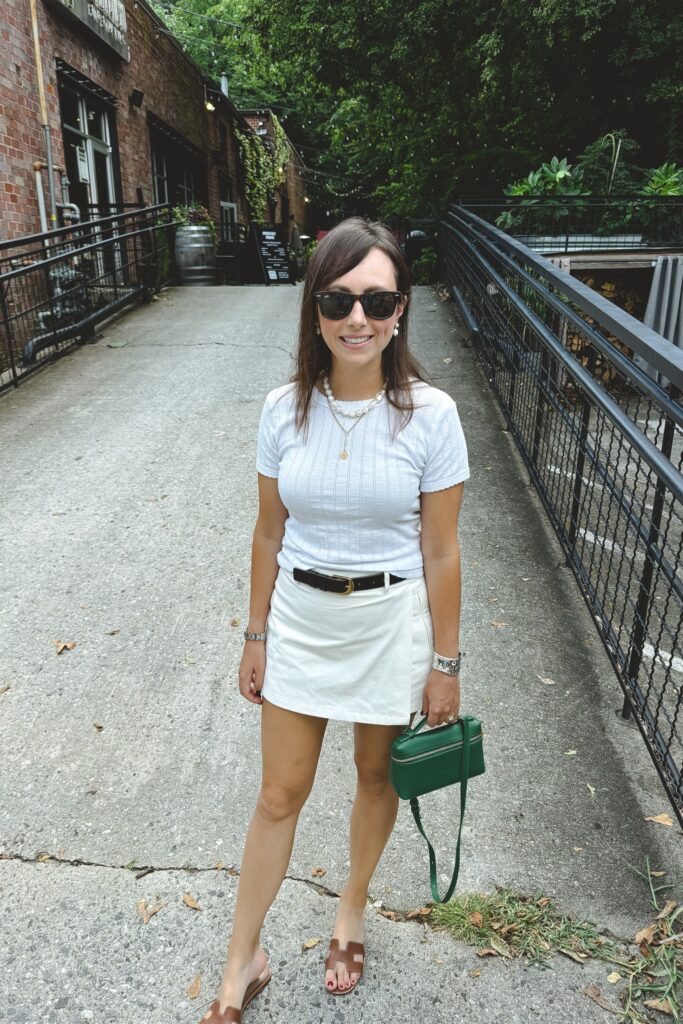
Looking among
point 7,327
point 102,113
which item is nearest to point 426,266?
point 102,113

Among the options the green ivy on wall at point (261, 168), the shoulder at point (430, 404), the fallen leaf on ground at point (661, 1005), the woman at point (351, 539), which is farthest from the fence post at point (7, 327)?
the green ivy on wall at point (261, 168)

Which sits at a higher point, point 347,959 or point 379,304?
point 379,304

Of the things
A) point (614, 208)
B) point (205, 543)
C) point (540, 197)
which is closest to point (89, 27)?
point (540, 197)

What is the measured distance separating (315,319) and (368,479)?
0.39 m

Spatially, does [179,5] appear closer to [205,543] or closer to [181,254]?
[181,254]

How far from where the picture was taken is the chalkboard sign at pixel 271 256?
57.4 ft

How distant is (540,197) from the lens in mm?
11023

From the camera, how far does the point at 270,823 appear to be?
5.56 ft

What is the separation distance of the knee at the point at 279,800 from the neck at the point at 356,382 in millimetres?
855

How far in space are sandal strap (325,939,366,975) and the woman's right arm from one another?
68cm

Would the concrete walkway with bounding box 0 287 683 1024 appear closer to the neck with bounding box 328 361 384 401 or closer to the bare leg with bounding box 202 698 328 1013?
the bare leg with bounding box 202 698 328 1013

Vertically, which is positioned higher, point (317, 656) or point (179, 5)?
point (179, 5)

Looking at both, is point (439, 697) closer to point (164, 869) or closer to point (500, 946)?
point (500, 946)

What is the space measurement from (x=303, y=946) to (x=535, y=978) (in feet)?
1.90
